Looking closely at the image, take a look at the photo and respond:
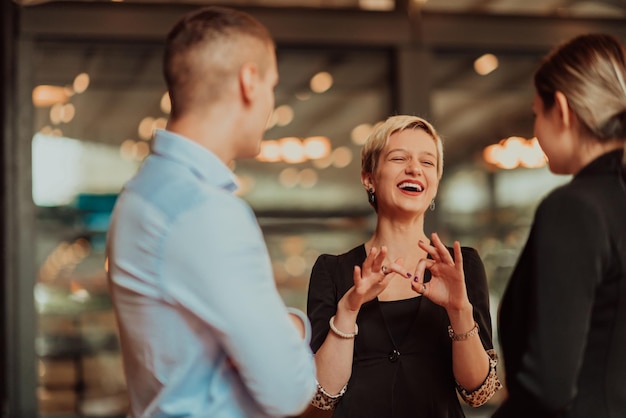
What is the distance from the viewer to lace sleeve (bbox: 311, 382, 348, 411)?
2324 mm

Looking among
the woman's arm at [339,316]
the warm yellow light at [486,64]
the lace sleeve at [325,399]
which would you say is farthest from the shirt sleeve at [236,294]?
the warm yellow light at [486,64]

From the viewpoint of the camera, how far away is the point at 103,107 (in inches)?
205

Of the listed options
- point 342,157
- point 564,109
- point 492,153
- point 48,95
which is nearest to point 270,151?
point 342,157

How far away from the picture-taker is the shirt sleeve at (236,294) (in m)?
1.51

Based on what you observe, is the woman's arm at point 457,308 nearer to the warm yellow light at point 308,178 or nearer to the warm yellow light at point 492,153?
the warm yellow light at point 308,178

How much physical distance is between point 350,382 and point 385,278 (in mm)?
343

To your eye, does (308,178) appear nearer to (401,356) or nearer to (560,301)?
(401,356)

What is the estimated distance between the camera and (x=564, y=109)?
1.78 m

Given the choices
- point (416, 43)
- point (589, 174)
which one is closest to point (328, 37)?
point (416, 43)

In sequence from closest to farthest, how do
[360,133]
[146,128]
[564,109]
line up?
[564,109] → [146,128] → [360,133]

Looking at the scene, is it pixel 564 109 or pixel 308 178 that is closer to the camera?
pixel 564 109

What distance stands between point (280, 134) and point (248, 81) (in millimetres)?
3781

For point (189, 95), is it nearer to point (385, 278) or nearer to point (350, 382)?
point (385, 278)

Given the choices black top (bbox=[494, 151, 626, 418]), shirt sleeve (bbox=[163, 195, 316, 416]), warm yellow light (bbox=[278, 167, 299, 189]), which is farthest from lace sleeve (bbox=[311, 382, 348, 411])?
warm yellow light (bbox=[278, 167, 299, 189])
